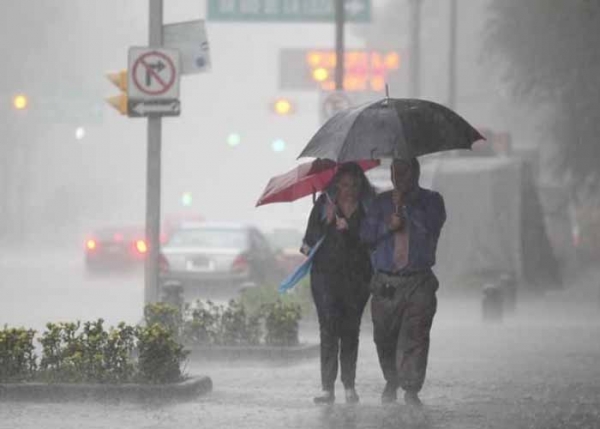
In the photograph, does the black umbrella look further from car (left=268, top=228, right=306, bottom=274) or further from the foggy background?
the foggy background

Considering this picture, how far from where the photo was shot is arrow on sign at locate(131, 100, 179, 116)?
19.8 meters

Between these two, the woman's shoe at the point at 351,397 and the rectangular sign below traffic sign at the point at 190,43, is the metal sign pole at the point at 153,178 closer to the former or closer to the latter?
the rectangular sign below traffic sign at the point at 190,43

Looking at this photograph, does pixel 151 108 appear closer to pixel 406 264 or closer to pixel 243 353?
pixel 243 353

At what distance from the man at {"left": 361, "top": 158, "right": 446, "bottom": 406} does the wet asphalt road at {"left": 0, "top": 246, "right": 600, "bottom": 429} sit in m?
0.40

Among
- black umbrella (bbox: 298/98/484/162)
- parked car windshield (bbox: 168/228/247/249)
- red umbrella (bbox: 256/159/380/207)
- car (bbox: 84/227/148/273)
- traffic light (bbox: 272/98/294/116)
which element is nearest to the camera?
black umbrella (bbox: 298/98/484/162)

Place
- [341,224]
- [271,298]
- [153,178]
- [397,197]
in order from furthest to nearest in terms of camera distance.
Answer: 1. [271,298]
2. [153,178]
3. [341,224]
4. [397,197]

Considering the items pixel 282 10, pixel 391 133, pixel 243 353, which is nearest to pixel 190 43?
pixel 243 353

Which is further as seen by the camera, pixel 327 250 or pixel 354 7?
pixel 354 7

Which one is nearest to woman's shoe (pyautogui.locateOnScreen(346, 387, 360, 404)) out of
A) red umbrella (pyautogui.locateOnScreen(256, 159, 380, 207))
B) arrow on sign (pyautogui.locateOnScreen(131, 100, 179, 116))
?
red umbrella (pyautogui.locateOnScreen(256, 159, 380, 207))

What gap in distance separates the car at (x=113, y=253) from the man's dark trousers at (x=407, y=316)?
32.0m

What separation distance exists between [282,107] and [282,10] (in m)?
8.13

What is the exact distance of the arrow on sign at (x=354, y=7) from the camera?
124 feet

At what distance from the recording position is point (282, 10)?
37219mm

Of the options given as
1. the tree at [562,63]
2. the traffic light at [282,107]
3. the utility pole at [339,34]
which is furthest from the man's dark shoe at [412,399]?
the traffic light at [282,107]
